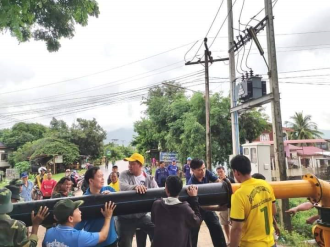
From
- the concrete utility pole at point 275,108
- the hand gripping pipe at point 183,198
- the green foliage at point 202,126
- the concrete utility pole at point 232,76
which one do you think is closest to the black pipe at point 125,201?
the hand gripping pipe at point 183,198

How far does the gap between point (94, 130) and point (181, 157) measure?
28945 mm

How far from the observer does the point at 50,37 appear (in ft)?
16.9

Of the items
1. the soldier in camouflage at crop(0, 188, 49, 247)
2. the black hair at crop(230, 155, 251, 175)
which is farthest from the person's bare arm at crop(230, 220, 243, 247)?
the soldier in camouflage at crop(0, 188, 49, 247)

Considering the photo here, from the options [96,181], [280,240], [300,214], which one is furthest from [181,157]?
[96,181]

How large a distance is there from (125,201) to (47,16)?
367 centimetres

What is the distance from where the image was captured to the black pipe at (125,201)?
2426 mm

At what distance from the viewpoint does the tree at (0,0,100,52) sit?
270cm

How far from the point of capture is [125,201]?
2.55m

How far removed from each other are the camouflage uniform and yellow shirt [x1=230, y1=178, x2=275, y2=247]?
166 cm

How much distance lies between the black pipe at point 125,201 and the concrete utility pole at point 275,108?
4.52 metres

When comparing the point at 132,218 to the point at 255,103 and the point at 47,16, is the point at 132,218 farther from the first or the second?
the point at 255,103

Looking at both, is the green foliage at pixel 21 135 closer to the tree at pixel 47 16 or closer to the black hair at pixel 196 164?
the tree at pixel 47 16

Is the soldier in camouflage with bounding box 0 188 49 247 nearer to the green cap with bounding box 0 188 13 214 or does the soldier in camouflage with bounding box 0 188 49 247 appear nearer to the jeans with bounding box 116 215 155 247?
the green cap with bounding box 0 188 13 214

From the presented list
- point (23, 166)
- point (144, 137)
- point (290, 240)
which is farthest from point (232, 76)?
point (23, 166)
